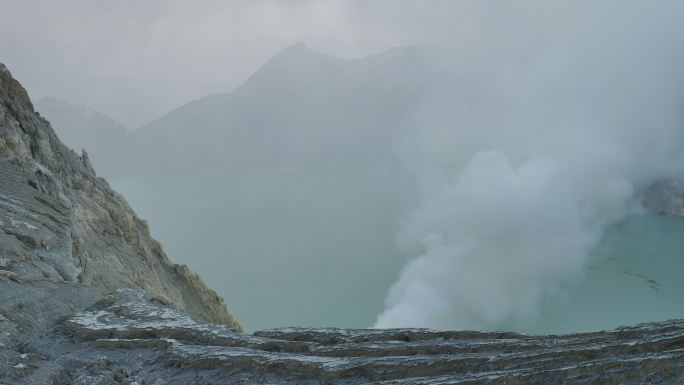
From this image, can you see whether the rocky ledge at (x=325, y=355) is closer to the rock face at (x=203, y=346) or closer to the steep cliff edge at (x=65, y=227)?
the rock face at (x=203, y=346)

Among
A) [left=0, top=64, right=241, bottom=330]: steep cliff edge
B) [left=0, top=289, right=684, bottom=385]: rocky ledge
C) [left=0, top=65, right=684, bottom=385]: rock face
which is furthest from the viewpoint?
[left=0, top=64, right=241, bottom=330]: steep cliff edge

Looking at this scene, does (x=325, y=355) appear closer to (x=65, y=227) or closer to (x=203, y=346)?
(x=203, y=346)

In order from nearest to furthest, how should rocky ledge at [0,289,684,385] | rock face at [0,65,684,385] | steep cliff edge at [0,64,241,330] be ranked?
rocky ledge at [0,289,684,385]
rock face at [0,65,684,385]
steep cliff edge at [0,64,241,330]

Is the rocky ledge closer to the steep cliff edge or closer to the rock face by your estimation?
the rock face

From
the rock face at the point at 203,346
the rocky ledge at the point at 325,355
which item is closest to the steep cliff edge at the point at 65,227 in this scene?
the rock face at the point at 203,346

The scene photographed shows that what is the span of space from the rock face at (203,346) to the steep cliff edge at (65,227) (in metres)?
0.08

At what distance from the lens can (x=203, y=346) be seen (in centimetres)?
855

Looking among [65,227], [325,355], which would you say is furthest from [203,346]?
[65,227]

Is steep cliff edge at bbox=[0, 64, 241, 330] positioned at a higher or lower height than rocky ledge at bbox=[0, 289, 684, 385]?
higher

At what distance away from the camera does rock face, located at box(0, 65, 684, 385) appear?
6.55 meters

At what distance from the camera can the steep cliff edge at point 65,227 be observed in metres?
11.4

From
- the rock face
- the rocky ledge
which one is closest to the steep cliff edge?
the rock face

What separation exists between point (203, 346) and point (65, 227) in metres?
7.56

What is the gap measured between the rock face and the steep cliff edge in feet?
0.25
